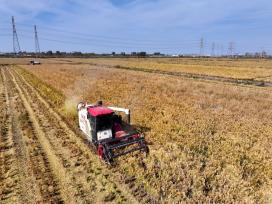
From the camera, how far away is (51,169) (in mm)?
9633

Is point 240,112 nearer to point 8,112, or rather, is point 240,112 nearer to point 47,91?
point 8,112

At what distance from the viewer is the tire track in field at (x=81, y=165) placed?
26.4ft

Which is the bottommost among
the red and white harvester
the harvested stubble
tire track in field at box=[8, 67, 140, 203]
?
tire track in field at box=[8, 67, 140, 203]

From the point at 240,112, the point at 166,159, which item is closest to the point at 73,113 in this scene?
the point at 166,159

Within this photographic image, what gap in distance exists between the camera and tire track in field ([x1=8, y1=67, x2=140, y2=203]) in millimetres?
8055

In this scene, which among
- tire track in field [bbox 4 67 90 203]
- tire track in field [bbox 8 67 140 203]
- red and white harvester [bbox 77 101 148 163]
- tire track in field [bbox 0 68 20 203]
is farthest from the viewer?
red and white harvester [bbox 77 101 148 163]

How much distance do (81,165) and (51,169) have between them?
101 centimetres

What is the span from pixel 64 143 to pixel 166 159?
4.74 meters

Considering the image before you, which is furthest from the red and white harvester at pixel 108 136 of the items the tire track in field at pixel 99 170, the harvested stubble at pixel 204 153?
the harvested stubble at pixel 204 153

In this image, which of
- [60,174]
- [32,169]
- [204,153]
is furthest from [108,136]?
[204,153]

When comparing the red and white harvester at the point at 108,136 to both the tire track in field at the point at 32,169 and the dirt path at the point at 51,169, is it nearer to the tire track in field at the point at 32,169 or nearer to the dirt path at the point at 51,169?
the dirt path at the point at 51,169

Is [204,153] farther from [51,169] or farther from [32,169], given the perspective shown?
[32,169]

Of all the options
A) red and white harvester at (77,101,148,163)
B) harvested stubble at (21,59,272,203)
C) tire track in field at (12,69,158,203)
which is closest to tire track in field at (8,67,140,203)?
tire track in field at (12,69,158,203)

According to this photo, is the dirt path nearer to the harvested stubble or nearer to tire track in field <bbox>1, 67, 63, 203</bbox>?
tire track in field <bbox>1, 67, 63, 203</bbox>
